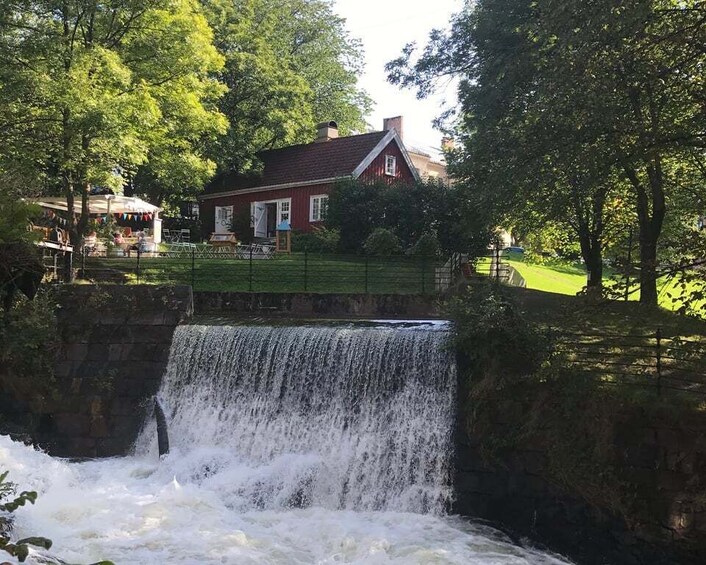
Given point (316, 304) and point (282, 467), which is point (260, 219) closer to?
point (316, 304)

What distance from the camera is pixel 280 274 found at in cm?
1730

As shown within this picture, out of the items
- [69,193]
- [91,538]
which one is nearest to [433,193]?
[69,193]

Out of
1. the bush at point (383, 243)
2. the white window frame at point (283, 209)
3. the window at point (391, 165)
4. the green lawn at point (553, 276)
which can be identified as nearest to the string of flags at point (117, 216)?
the white window frame at point (283, 209)

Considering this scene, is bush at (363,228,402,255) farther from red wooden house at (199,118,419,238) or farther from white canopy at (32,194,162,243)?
white canopy at (32,194,162,243)

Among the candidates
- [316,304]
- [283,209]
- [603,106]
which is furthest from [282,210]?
[603,106]

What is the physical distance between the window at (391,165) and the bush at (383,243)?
816 cm

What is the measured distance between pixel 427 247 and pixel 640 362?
10.7m

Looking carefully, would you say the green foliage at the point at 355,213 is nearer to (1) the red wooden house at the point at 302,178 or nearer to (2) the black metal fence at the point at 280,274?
(1) the red wooden house at the point at 302,178

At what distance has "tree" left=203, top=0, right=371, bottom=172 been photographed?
95.1ft

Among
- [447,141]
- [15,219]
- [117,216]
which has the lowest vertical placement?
[15,219]

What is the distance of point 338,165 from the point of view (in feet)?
87.1

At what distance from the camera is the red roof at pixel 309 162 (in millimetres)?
26500

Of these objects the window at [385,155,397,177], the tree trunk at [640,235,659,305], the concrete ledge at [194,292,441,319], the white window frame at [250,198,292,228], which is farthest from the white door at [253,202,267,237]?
the tree trunk at [640,235,659,305]

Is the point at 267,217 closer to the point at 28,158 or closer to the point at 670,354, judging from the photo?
the point at 28,158
